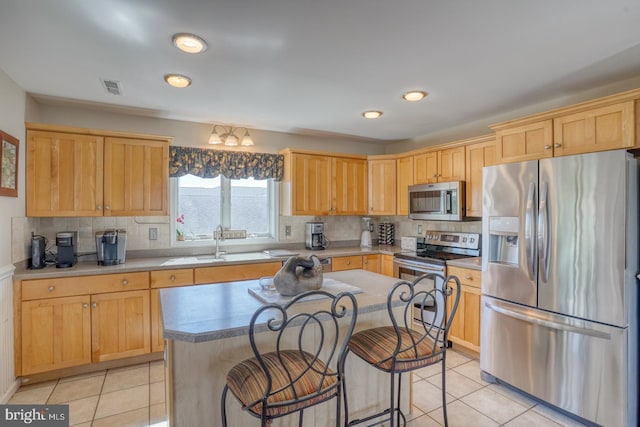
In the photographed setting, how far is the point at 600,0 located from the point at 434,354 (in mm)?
1873

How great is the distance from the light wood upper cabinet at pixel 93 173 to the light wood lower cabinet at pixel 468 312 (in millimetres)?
2993

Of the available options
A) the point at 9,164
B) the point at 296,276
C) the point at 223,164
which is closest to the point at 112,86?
the point at 9,164

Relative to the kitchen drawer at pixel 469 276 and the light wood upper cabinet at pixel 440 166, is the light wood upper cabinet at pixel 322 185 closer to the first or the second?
the light wood upper cabinet at pixel 440 166

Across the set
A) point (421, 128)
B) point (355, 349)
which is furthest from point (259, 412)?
point (421, 128)

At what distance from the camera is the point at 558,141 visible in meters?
2.42

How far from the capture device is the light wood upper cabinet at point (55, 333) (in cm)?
259

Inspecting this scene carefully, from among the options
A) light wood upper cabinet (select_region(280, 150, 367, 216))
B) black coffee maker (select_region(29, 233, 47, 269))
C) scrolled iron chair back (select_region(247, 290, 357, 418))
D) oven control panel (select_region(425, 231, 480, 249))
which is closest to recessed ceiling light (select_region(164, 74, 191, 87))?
light wood upper cabinet (select_region(280, 150, 367, 216))

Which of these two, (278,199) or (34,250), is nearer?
(34,250)

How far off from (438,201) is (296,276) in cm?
236

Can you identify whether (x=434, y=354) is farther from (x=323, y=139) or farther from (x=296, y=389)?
(x=323, y=139)

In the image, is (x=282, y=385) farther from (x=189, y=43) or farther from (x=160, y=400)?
(x=189, y=43)

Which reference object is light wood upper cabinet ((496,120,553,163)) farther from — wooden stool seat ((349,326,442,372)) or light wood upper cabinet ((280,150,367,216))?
light wood upper cabinet ((280,150,367,216))

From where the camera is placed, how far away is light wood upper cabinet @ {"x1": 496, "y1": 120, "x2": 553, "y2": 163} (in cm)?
249

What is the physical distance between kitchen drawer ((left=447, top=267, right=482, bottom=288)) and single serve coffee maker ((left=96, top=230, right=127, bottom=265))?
317 centimetres
